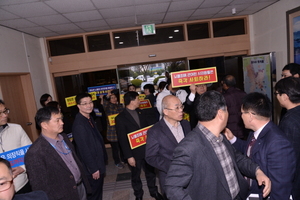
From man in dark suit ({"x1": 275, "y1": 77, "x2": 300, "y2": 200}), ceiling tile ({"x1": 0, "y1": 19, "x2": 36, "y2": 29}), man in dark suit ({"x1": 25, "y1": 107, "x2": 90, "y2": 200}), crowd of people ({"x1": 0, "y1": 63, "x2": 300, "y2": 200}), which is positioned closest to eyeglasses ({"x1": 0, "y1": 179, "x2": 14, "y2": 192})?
crowd of people ({"x1": 0, "y1": 63, "x2": 300, "y2": 200})

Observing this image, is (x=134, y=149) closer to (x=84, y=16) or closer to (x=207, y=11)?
(x=84, y=16)

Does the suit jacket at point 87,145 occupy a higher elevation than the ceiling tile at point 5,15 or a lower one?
lower

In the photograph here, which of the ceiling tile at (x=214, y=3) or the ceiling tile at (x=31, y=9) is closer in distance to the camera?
the ceiling tile at (x=31, y=9)

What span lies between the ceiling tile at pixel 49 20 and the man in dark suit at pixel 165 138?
3.38 metres

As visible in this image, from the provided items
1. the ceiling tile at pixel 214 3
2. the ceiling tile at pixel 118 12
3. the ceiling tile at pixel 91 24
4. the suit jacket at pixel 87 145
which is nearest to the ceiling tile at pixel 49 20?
the ceiling tile at pixel 91 24

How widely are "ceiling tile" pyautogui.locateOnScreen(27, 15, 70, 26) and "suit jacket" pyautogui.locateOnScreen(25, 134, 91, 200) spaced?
123 inches

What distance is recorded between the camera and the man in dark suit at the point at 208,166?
4.07 feet

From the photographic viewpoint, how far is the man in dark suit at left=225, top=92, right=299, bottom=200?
1.39 m

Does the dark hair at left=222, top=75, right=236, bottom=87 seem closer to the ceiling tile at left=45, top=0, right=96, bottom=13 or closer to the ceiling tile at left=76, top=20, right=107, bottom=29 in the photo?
the ceiling tile at left=45, top=0, right=96, bottom=13

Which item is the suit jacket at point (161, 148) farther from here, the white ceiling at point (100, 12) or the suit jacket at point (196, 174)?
the white ceiling at point (100, 12)

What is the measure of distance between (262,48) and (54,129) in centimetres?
568

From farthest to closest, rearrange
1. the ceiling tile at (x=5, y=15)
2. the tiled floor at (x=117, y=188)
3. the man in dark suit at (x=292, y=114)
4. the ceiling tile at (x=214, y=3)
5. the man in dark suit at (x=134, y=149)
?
1. the ceiling tile at (x=214, y=3)
2. the ceiling tile at (x=5, y=15)
3. the tiled floor at (x=117, y=188)
4. the man in dark suit at (x=134, y=149)
5. the man in dark suit at (x=292, y=114)

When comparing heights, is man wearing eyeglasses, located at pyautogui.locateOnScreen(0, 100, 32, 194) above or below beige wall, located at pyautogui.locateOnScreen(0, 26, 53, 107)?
below

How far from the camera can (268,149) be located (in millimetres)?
1443
